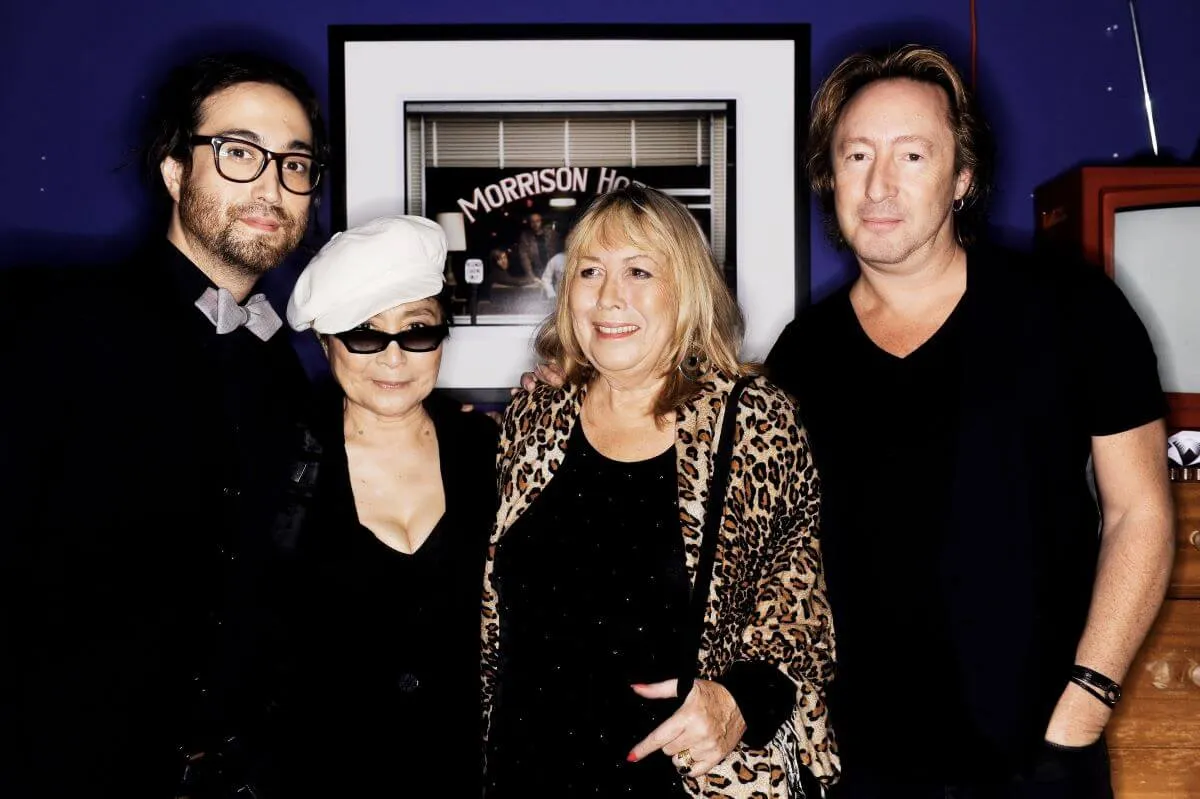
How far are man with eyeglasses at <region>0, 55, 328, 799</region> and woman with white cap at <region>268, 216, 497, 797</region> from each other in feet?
0.26

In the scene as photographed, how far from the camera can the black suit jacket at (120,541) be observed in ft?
5.34

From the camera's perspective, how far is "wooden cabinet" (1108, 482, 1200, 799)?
2162 mm

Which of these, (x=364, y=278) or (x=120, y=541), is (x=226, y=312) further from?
(x=120, y=541)

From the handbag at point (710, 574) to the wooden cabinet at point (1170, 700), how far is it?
0.94 meters

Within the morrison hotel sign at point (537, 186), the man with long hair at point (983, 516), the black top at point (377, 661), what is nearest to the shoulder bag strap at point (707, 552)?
the man with long hair at point (983, 516)

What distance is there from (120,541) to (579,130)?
169 cm

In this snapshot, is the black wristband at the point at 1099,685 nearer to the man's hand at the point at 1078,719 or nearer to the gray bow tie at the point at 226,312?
the man's hand at the point at 1078,719

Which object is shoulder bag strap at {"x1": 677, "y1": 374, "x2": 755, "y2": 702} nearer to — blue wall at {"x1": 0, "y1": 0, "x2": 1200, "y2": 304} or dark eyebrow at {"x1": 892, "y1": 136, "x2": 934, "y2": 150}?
dark eyebrow at {"x1": 892, "y1": 136, "x2": 934, "y2": 150}

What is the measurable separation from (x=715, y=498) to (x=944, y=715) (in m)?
0.62

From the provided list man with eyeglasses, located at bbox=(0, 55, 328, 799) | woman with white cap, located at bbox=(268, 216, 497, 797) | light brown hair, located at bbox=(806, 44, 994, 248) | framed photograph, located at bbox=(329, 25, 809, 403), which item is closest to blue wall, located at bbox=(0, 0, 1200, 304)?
framed photograph, located at bbox=(329, 25, 809, 403)

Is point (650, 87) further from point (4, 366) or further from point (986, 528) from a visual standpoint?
point (4, 366)

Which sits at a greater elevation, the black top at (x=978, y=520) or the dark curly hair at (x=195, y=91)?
the dark curly hair at (x=195, y=91)

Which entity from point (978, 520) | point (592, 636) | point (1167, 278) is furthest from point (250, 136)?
point (1167, 278)

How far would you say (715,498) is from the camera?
1698mm
